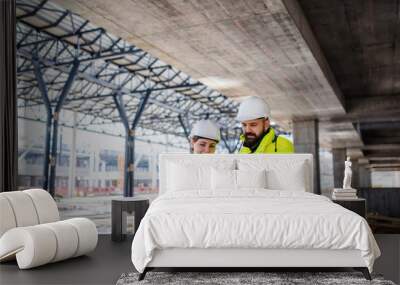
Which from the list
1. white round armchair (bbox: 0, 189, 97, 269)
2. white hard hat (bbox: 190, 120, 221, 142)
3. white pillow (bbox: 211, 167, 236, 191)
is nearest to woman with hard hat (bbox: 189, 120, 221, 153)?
white hard hat (bbox: 190, 120, 221, 142)

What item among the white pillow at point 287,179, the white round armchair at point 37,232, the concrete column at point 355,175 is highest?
the white pillow at point 287,179

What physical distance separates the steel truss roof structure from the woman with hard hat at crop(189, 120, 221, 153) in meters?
6.06

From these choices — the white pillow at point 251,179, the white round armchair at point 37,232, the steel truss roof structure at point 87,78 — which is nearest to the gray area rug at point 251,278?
the white round armchair at point 37,232

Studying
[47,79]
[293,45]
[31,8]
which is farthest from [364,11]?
[47,79]

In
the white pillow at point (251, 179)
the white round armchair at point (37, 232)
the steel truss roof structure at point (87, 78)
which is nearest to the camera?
the white round armchair at point (37, 232)

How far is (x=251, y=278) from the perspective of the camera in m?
2.92

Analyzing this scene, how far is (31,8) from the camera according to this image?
34.2ft

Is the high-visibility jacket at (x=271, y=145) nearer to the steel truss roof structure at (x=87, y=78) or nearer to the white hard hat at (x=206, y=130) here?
the white hard hat at (x=206, y=130)

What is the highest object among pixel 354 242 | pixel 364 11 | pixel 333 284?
pixel 364 11

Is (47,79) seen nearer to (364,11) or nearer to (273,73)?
(273,73)

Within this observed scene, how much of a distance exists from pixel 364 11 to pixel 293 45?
1.30m

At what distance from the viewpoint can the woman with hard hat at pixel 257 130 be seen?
15.6 ft

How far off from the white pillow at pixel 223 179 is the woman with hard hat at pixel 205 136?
0.98 m

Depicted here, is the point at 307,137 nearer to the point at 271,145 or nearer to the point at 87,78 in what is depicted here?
the point at 87,78
